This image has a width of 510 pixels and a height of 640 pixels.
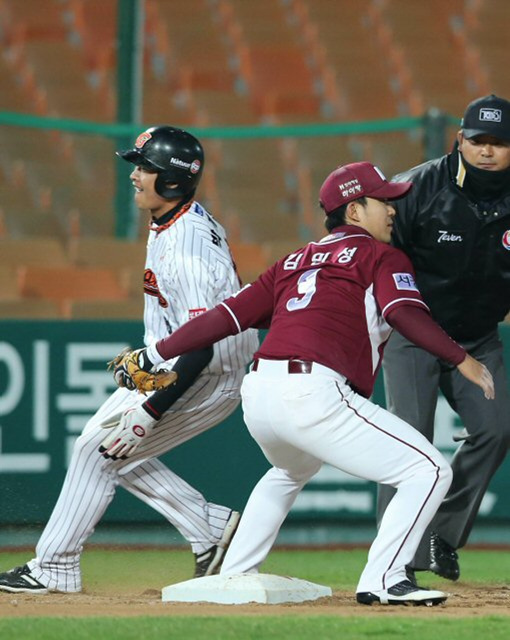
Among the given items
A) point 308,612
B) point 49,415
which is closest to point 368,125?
point 49,415

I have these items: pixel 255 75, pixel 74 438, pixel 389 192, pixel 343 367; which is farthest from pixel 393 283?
pixel 255 75

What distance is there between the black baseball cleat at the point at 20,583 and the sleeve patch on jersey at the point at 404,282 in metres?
1.98

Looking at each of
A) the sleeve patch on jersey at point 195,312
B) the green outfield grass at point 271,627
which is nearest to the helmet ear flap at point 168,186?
the sleeve patch on jersey at point 195,312

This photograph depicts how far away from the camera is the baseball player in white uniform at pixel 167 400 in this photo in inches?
217

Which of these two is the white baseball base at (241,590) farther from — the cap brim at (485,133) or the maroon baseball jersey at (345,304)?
the cap brim at (485,133)

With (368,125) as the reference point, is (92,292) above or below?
below

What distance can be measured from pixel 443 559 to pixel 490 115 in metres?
1.95

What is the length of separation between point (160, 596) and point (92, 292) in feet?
12.2

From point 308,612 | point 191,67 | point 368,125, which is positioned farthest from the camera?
point 191,67

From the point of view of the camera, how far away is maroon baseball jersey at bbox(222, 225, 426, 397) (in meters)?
4.85

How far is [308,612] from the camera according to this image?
15.4ft

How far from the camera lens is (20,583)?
559cm

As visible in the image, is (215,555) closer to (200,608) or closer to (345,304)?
(200,608)

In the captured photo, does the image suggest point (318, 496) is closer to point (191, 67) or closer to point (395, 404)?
point (395, 404)
